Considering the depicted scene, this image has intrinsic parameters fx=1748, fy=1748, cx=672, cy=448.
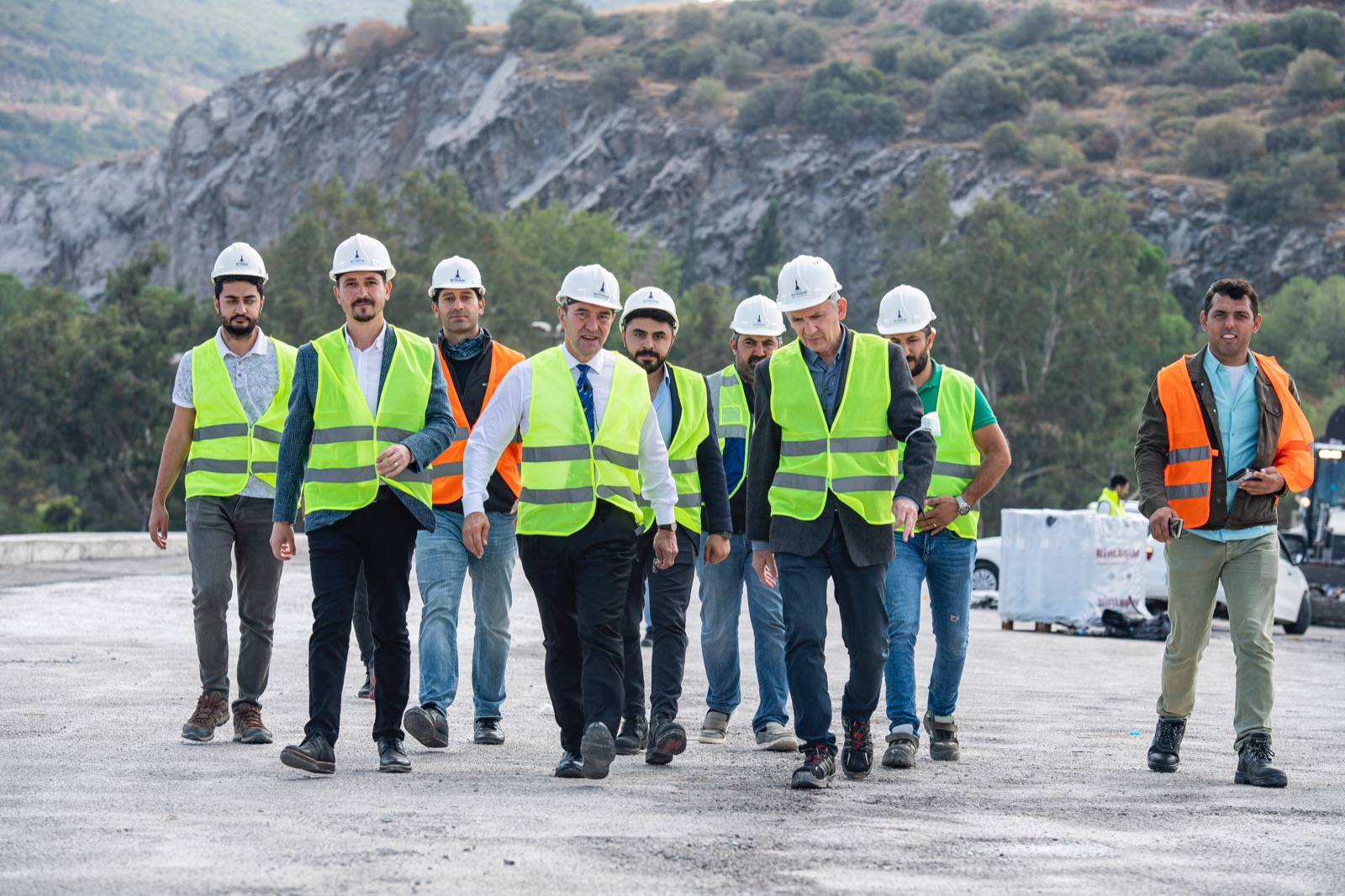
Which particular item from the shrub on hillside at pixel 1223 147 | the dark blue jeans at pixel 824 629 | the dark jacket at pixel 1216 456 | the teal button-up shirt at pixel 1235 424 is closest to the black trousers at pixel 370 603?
the dark blue jeans at pixel 824 629

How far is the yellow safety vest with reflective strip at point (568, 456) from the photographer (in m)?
6.93

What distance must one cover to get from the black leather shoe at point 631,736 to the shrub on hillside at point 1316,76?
92.2m

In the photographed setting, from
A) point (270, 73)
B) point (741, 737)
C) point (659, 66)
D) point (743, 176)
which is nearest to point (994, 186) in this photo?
point (743, 176)

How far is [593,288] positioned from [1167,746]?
3.27 meters

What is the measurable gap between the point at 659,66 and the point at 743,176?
20.7 metres

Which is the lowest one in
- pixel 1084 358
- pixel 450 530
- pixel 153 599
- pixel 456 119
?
pixel 153 599

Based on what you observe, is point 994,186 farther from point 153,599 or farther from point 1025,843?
point 1025,843

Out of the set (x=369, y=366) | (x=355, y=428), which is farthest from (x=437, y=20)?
(x=355, y=428)

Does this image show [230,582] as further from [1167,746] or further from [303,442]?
[1167,746]

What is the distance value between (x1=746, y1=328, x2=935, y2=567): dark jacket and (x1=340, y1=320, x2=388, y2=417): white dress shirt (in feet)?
5.16

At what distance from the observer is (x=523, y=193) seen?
350 feet

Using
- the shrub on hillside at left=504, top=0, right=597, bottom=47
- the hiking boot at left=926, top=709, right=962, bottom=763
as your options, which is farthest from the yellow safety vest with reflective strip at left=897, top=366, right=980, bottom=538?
the shrub on hillside at left=504, top=0, right=597, bottom=47

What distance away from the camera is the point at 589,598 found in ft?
22.7

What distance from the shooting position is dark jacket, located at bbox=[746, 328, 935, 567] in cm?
695
